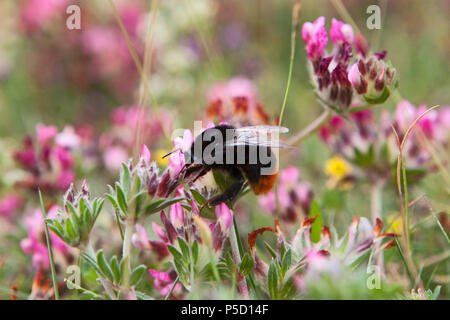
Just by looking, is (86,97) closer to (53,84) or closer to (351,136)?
(53,84)

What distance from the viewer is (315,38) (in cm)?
153

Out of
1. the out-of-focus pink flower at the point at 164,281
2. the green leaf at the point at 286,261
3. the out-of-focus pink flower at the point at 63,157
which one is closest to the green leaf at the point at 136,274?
the out-of-focus pink flower at the point at 164,281

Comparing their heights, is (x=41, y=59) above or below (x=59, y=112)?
above

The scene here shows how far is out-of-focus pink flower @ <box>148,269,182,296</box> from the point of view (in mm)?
1385

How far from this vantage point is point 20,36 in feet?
12.8

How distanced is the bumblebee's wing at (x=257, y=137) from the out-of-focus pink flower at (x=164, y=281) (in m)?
0.41

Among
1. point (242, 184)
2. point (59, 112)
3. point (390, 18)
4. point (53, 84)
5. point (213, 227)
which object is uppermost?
point (390, 18)

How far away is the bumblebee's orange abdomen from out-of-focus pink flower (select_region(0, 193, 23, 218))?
1.32 m

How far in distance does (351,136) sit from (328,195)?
248 millimetres

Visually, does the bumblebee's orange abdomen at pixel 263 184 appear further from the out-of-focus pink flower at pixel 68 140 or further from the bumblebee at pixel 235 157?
the out-of-focus pink flower at pixel 68 140

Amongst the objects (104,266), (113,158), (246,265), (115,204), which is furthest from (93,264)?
(113,158)

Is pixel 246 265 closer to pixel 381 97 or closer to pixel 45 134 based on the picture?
pixel 381 97

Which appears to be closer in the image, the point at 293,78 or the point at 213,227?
the point at 213,227

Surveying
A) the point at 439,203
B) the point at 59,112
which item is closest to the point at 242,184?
the point at 439,203
